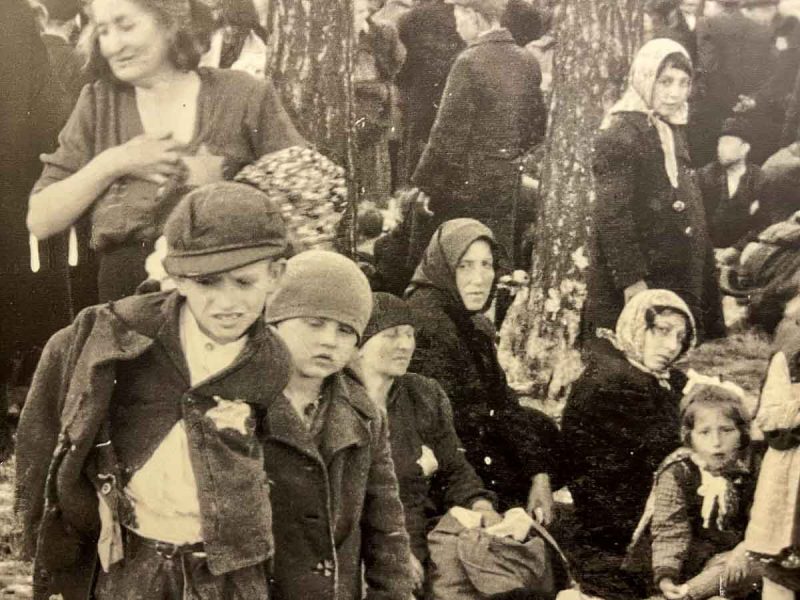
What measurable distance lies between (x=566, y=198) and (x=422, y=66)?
29.5 inches

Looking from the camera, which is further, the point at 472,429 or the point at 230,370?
the point at 472,429

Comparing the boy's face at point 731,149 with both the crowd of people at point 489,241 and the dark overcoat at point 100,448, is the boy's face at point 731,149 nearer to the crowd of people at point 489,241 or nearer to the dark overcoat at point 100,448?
the crowd of people at point 489,241

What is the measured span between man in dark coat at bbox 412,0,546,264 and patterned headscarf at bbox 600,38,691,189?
13.0 inches

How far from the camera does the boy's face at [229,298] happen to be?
126 inches

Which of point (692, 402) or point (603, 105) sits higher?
point (603, 105)

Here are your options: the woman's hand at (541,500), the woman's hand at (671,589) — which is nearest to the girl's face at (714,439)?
the woman's hand at (671,589)

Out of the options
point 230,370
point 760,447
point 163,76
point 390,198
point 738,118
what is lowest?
point 760,447

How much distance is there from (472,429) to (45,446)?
1.57 m

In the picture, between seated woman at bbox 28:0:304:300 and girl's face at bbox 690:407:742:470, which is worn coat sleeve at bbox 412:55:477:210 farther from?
girl's face at bbox 690:407:742:470

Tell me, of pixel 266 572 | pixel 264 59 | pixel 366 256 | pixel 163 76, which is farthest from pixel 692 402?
pixel 163 76

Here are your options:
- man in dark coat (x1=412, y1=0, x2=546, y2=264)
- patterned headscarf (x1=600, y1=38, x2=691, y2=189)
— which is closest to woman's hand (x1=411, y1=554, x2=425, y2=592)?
man in dark coat (x1=412, y1=0, x2=546, y2=264)

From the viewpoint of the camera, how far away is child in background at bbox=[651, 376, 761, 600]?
340 cm

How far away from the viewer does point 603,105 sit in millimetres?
3457

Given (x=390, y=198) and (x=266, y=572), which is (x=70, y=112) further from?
(x=266, y=572)
